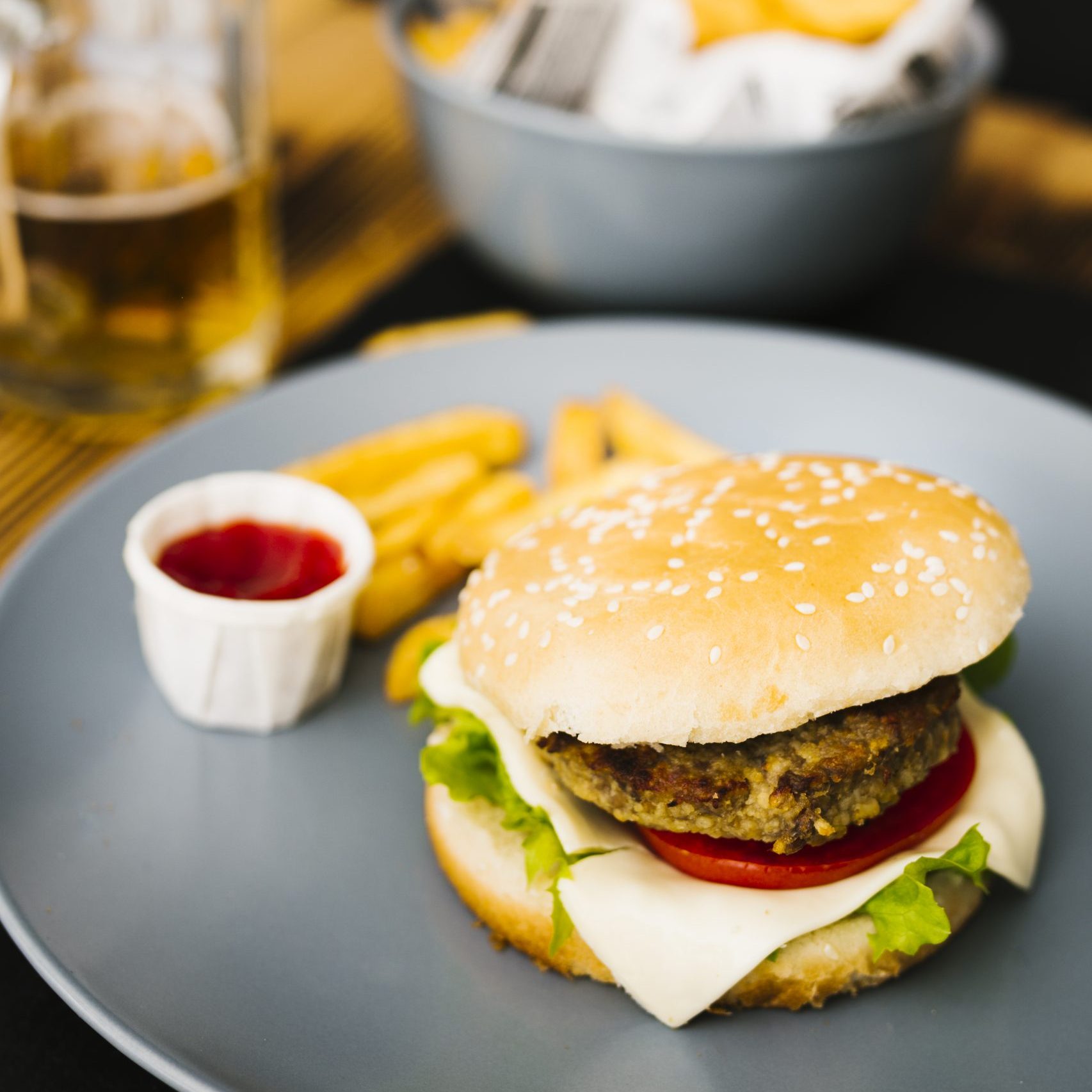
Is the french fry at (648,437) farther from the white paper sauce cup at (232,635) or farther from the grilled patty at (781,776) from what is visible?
the grilled patty at (781,776)

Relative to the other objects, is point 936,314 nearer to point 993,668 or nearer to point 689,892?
point 993,668

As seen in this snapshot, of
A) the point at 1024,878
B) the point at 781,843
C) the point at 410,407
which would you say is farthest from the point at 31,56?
the point at 1024,878

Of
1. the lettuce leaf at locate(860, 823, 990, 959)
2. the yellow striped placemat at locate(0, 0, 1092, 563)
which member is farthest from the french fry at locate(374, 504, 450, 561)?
the lettuce leaf at locate(860, 823, 990, 959)

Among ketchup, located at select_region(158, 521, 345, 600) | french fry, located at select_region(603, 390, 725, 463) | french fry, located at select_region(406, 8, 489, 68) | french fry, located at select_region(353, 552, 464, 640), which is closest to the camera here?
ketchup, located at select_region(158, 521, 345, 600)

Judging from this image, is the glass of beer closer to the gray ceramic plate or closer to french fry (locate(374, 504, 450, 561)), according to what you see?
the gray ceramic plate

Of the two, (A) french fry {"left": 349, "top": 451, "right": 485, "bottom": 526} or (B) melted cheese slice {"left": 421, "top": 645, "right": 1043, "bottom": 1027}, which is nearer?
(B) melted cheese slice {"left": 421, "top": 645, "right": 1043, "bottom": 1027}

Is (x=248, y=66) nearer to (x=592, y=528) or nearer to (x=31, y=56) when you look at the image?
(x=31, y=56)

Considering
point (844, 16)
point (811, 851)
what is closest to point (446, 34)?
point (844, 16)
